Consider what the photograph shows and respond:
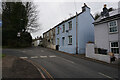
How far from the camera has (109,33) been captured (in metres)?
14.9

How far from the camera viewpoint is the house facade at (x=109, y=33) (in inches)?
543

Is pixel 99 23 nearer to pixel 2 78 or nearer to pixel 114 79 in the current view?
pixel 114 79

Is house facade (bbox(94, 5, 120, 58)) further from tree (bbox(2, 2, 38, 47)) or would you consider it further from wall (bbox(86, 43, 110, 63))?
tree (bbox(2, 2, 38, 47))

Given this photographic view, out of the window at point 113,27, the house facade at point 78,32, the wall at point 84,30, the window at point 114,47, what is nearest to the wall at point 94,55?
the window at point 114,47

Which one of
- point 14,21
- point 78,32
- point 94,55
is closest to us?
point 94,55

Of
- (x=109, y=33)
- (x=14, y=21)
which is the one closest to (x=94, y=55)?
(x=109, y=33)

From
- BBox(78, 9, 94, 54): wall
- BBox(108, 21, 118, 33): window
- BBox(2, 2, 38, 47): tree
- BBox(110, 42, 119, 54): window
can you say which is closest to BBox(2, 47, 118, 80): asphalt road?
BBox(110, 42, 119, 54): window

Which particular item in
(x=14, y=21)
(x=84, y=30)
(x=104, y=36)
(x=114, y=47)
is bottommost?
(x=114, y=47)

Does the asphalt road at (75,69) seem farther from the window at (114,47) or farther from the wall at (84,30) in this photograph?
the wall at (84,30)

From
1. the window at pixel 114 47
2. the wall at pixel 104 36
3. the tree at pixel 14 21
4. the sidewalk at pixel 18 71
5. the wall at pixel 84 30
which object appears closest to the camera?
the sidewalk at pixel 18 71

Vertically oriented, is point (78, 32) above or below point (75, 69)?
above

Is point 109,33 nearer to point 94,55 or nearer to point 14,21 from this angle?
point 94,55

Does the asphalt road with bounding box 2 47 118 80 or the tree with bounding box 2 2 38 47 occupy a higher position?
the tree with bounding box 2 2 38 47

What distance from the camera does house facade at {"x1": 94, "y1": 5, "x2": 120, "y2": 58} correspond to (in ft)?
45.2
